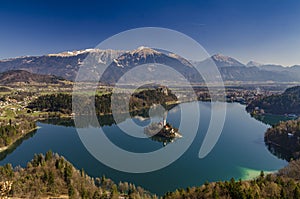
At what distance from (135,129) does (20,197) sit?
14593mm

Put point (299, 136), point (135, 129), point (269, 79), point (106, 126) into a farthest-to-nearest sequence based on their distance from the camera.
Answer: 1. point (269, 79)
2. point (106, 126)
3. point (135, 129)
4. point (299, 136)

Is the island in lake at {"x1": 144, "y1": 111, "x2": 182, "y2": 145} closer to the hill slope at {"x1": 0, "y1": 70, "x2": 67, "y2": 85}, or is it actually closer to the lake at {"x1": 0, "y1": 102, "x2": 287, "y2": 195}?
the lake at {"x1": 0, "y1": 102, "x2": 287, "y2": 195}

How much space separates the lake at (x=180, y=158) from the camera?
14.8m

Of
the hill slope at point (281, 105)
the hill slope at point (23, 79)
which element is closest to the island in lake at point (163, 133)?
the hill slope at point (281, 105)

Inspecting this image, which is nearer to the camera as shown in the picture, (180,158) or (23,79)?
(180,158)

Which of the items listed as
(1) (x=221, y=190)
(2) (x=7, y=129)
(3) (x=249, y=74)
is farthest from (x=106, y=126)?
(3) (x=249, y=74)

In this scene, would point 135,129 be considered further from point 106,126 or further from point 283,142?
point 283,142

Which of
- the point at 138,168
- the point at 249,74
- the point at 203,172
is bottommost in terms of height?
the point at 203,172

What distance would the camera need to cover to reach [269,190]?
389 inches

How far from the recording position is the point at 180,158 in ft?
59.8

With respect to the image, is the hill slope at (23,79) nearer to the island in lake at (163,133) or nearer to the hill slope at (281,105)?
the hill slope at (281,105)

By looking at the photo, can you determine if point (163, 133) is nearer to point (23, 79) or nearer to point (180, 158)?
point (180, 158)

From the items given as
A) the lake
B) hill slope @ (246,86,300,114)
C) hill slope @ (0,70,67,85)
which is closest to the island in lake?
the lake

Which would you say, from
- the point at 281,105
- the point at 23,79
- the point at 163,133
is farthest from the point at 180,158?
the point at 23,79
